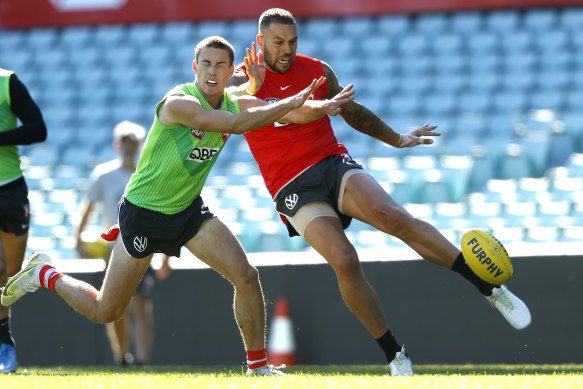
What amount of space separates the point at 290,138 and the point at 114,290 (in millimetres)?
1421

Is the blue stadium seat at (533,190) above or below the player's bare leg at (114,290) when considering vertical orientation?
below

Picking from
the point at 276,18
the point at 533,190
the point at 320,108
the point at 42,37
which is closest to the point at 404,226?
the point at 320,108

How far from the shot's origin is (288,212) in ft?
18.8

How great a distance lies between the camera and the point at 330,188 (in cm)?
566

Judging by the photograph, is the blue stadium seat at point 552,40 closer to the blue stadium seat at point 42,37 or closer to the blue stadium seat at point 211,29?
the blue stadium seat at point 211,29

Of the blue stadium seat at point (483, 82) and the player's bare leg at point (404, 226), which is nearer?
the player's bare leg at point (404, 226)

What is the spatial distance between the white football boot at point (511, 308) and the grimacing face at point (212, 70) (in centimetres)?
195

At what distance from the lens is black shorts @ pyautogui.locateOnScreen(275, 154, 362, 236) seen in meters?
5.64

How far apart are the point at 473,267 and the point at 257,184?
19.8ft

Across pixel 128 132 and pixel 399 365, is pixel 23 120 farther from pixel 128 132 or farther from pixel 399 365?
pixel 399 365

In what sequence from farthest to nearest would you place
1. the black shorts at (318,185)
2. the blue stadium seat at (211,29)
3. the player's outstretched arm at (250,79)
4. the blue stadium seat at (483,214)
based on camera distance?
1. the blue stadium seat at (211,29)
2. the blue stadium seat at (483,214)
3. the black shorts at (318,185)
4. the player's outstretched arm at (250,79)

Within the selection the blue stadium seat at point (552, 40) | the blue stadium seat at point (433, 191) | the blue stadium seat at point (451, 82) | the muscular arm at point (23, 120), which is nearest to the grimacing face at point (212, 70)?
the muscular arm at point (23, 120)

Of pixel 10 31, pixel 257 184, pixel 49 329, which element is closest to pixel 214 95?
pixel 49 329

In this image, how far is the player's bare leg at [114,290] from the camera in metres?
5.27
